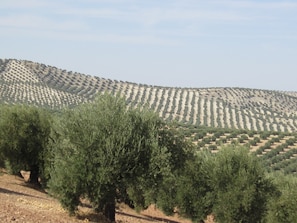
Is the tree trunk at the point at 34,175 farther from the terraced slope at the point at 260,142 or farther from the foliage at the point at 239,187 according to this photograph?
the terraced slope at the point at 260,142

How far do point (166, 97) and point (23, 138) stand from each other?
4604 inches

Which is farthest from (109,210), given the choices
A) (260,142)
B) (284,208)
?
(260,142)

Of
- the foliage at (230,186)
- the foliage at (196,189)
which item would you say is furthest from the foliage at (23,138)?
the foliage at (230,186)

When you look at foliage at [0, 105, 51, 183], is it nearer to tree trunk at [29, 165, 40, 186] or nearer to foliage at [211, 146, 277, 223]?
tree trunk at [29, 165, 40, 186]

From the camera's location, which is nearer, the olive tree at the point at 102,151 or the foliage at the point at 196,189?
the olive tree at the point at 102,151

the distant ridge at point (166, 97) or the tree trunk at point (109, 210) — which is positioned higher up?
the distant ridge at point (166, 97)

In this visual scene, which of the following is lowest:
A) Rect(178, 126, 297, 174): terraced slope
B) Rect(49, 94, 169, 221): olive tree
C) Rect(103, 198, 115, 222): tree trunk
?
Rect(103, 198, 115, 222): tree trunk

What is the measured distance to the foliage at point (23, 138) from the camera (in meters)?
38.2

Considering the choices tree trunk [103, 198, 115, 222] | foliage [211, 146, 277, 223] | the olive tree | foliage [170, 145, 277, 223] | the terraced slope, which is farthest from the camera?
the terraced slope

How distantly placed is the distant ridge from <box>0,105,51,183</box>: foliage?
62.9 metres

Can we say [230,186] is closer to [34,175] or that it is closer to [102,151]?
[102,151]

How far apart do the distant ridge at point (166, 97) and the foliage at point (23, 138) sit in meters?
62.9

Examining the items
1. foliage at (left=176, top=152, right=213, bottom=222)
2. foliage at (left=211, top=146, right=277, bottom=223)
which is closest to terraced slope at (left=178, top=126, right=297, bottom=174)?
foliage at (left=176, top=152, right=213, bottom=222)

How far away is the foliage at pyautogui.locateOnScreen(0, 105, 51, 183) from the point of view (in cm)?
3825
